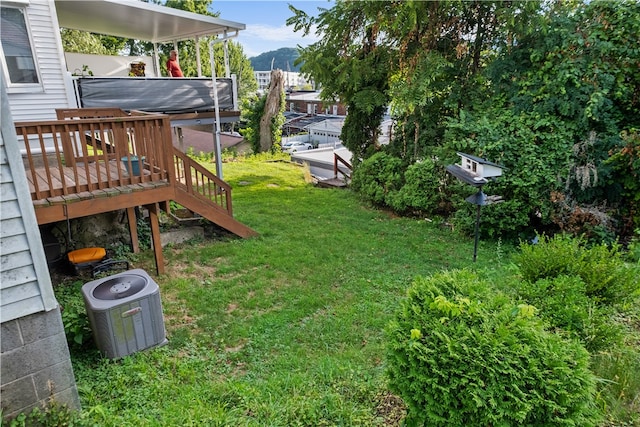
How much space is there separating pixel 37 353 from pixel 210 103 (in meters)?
7.18

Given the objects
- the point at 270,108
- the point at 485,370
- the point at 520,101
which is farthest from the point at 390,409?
the point at 270,108

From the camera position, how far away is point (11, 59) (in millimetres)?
6070

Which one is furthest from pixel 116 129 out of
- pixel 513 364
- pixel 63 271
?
pixel 513 364

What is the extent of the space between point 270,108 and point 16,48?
41.6ft

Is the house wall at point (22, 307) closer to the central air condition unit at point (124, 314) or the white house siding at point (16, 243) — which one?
the white house siding at point (16, 243)

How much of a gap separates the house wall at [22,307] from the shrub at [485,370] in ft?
7.84

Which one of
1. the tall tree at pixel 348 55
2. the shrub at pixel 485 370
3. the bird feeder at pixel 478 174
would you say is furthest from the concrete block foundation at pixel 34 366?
A: the tall tree at pixel 348 55

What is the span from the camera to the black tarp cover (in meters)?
6.97

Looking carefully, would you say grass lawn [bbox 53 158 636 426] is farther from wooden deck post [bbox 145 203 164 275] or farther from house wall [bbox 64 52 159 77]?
house wall [bbox 64 52 159 77]

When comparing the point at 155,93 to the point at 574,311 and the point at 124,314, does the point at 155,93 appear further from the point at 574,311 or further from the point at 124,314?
the point at 574,311

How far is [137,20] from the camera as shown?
26.8ft

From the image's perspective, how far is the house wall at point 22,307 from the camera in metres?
2.36

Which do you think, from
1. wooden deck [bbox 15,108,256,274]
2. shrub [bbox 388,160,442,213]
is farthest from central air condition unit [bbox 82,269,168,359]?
shrub [bbox 388,160,442,213]

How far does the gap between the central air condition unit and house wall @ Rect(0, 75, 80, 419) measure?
0.69 meters
